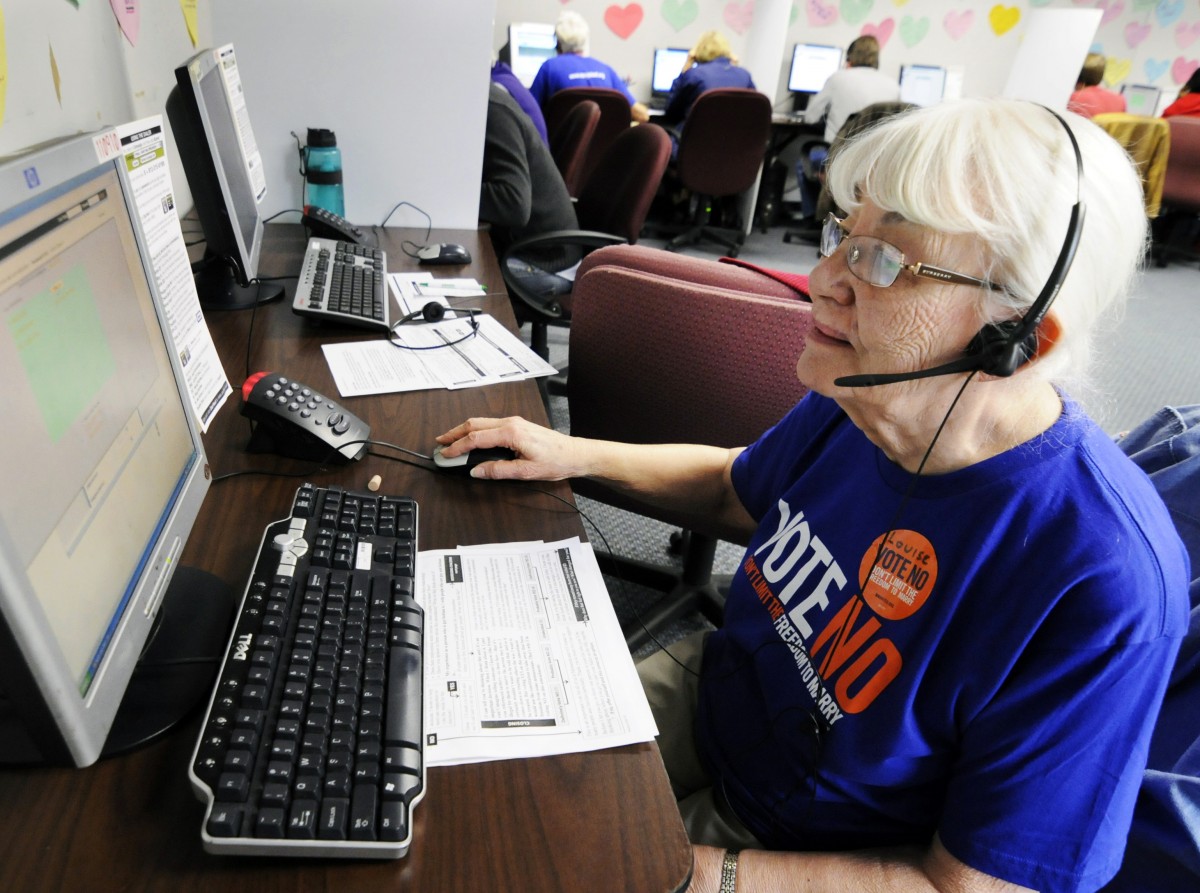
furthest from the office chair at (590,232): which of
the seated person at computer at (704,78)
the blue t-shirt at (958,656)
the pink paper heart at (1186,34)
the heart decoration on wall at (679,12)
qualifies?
the pink paper heart at (1186,34)

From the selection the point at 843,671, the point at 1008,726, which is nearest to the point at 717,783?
the point at 843,671

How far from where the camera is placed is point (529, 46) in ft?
17.6

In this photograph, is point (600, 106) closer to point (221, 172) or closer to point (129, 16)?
point (129, 16)

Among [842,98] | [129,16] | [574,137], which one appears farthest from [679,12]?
[129,16]

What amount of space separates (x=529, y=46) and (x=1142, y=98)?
5.34 m

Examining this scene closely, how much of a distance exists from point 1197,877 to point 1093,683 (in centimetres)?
22

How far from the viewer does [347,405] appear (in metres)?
1.09

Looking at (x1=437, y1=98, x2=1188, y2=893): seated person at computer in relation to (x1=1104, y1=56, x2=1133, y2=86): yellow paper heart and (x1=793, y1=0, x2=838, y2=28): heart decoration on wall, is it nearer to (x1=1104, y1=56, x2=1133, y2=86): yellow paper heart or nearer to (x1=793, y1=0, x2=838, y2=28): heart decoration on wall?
(x1=793, y1=0, x2=838, y2=28): heart decoration on wall

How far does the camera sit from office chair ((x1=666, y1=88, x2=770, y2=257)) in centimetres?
411

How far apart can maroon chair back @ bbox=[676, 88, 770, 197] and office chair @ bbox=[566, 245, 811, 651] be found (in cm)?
322

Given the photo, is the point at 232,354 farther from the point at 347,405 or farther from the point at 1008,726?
the point at 1008,726

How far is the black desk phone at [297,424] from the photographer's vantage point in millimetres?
924

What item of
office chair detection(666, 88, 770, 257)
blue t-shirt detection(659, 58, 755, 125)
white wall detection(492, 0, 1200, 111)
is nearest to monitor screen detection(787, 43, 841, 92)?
white wall detection(492, 0, 1200, 111)

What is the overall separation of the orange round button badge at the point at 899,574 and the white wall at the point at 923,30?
5696 millimetres
